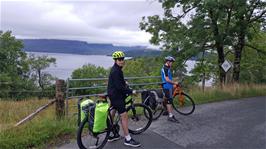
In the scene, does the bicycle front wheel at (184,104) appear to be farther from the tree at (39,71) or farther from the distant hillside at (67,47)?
the distant hillside at (67,47)

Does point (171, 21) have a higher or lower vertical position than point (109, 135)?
higher

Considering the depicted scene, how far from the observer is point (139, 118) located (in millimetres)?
8273

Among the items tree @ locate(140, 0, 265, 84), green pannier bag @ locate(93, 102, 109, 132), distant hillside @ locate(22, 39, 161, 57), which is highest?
distant hillside @ locate(22, 39, 161, 57)

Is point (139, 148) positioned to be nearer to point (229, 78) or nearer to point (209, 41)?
point (209, 41)

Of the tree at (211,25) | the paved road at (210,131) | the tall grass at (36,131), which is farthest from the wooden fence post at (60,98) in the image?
the tree at (211,25)

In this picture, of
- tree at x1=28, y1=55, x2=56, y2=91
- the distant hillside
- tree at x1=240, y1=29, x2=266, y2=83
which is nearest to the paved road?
tree at x1=240, y1=29, x2=266, y2=83

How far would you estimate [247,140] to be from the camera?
24.0 feet

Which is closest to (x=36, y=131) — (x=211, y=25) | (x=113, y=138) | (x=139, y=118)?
(x=113, y=138)

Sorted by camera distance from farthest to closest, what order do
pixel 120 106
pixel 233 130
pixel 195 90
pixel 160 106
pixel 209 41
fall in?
pixel 209 41 < pixel 195 90 < pixel 160 106 < pixel 233 130 < pixel 120 106

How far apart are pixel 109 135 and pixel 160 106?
8.53 ft

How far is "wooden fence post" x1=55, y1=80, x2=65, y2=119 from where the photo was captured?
832cm

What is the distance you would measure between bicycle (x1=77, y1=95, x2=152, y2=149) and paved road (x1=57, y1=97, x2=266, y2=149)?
196mm

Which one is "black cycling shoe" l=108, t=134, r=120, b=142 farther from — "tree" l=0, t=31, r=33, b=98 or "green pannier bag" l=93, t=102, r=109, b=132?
"tree" l=0, t=31, r=33, b=98

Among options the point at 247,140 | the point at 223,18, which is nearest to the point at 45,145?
the point at 247,140
